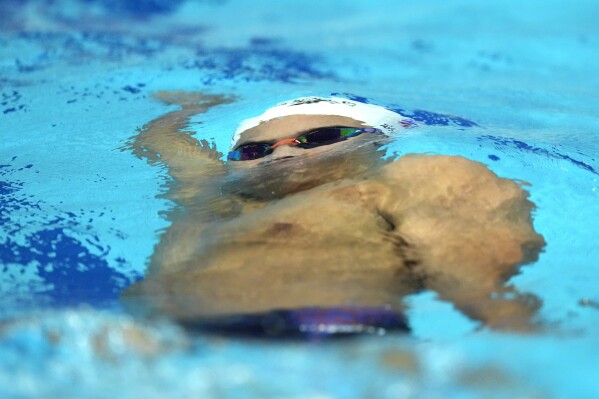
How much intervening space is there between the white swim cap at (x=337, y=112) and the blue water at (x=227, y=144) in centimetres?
15

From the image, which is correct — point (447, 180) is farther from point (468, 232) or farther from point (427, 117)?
point (427, 117)

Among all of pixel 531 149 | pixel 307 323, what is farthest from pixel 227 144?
pixel 307 323

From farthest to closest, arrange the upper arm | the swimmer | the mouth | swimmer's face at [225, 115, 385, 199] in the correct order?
swimmer's face at [225, 115, 385, 199] → the upper arm → the swimmer → the mouth

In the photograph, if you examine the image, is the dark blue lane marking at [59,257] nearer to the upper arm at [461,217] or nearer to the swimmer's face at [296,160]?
the swimmer's face at [296,160]

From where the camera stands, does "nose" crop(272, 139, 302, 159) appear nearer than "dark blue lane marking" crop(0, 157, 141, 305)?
No

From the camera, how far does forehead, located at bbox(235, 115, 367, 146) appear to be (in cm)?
320

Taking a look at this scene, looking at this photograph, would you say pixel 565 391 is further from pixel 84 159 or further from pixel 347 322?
pixel 84 159

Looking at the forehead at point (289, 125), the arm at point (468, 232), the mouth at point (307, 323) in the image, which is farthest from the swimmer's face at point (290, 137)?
the mouth at point (307, 323)

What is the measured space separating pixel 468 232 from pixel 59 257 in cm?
146

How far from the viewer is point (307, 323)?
1979 millimetres

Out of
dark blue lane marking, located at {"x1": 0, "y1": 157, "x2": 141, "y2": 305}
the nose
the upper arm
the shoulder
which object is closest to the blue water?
dark blue lane marking, located at {"x1": 0, "y1": 157, "x2": 141, "y2": 305}

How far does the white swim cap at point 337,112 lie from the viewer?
3.38 meters

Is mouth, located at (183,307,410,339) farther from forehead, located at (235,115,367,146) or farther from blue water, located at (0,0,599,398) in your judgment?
forehead, located at (235,115,367,146)

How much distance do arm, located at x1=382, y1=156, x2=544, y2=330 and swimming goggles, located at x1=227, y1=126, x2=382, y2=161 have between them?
528 mm
